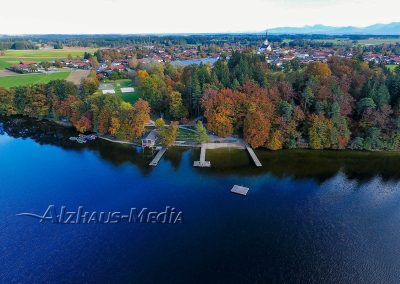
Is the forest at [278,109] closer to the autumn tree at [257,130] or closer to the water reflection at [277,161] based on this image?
the autumn tree at [257,130]

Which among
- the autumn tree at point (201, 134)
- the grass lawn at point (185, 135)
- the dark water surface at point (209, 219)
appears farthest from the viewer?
the grass lawn at point (185, 135)

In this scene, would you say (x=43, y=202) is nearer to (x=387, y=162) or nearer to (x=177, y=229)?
(x=177, y=229)

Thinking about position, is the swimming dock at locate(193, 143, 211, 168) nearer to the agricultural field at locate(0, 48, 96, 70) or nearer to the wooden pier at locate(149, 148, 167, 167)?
the wooden pier at locate(149, 148, 167, 167)

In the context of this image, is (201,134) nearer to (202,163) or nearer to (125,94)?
(202,163)

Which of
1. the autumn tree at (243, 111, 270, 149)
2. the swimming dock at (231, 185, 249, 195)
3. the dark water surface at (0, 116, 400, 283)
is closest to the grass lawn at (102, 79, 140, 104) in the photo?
the dark water surface at (0, 116, 400, 283)

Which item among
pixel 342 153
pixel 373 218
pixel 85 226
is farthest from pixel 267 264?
pixel 342 153

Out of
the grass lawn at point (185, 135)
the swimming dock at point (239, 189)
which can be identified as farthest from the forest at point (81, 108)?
the swimming dock at point (239, 189)
